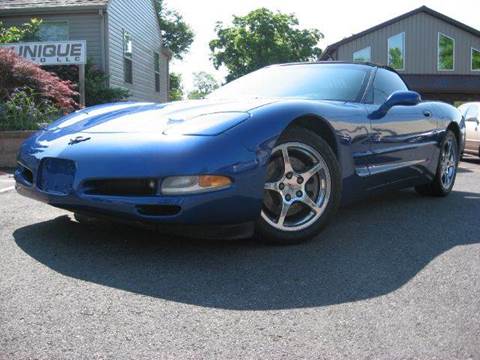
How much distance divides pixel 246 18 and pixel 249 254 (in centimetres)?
4880

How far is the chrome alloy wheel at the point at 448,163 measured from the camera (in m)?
5.45

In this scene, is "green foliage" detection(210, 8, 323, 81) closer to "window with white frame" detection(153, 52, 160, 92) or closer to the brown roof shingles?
"window with white frame" detection(153, 52, 160, 92)

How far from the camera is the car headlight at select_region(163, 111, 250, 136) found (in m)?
3.00

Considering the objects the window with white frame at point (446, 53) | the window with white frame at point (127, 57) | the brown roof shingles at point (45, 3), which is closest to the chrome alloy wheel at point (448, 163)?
the brown roof shingles at point (45, 3)

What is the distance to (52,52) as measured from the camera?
11352 mm

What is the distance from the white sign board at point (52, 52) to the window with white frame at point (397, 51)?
21491 mm

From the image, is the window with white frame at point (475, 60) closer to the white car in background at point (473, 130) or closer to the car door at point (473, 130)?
the white car in background at point (473, 130)

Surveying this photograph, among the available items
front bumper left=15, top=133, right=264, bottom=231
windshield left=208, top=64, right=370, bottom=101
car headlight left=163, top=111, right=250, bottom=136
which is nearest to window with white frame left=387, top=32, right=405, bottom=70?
windshield left=208, top=64, right=370, bottom=101

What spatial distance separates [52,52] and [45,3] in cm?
410

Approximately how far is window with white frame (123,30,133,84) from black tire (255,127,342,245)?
1382cm

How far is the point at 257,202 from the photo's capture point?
10.0ft

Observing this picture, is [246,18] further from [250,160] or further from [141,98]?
[250,160]

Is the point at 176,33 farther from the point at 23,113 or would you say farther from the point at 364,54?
the point at 23,113

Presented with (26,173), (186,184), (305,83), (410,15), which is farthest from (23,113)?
(410,15)
